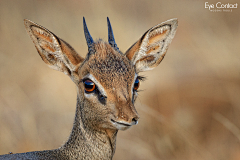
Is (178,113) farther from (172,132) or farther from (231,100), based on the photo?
(231,100)

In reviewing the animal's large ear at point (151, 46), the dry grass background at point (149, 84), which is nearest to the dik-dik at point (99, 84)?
the animal's large ear at point (151, 46)

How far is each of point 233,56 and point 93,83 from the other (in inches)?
317

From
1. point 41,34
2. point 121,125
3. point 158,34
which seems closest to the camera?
point 121,125

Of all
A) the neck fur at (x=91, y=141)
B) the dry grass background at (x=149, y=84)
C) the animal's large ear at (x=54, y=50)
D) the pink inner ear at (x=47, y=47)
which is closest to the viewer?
the neck fur at (x=91, y=141)

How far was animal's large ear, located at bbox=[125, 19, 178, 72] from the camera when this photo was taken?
487 centimetres

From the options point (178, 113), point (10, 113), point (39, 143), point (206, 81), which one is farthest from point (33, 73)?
point (206, 81)

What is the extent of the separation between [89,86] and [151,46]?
56.9 inches

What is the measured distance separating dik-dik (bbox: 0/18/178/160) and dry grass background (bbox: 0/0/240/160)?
3.97m

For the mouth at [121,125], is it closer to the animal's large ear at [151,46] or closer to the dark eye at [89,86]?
the dark eye at [89,86]

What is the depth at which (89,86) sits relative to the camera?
168 inches

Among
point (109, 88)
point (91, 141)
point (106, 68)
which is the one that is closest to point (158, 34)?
point (106, 68)

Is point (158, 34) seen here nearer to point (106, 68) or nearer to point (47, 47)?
point (106, 68)

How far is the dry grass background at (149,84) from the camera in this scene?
8.47 meters

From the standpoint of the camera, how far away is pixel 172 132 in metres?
8.65
